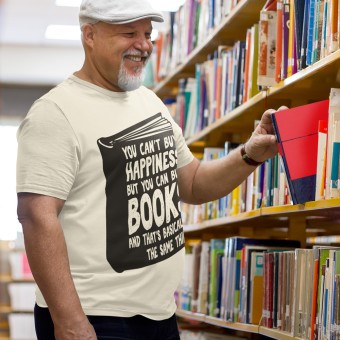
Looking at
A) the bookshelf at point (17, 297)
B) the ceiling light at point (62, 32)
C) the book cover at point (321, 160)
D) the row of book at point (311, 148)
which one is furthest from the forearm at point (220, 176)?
the bookshelf at point (17, 297)

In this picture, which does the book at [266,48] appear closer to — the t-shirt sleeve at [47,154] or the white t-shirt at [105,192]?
the white t-shirt at [105,192]

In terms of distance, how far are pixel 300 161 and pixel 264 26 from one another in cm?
67

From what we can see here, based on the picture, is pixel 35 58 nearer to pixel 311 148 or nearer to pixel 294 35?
pixel 294 35

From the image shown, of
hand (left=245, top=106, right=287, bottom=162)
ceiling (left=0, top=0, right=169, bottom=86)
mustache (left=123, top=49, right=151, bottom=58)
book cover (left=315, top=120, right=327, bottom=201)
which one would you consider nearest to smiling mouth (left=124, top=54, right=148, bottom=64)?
mustache (left=123, top=49, right=151, bottom=58)

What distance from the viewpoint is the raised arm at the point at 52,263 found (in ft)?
6.21

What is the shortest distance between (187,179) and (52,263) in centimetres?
61

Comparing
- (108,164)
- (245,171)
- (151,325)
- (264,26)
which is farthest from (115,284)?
(264,26)

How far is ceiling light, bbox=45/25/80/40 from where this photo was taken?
8.46 metres

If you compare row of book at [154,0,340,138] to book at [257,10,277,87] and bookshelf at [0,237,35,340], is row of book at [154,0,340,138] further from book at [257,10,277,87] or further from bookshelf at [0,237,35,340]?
bookshelf at [0,237,35,340]

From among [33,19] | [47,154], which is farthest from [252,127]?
[33,19]

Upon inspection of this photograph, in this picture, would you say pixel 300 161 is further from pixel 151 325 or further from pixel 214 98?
pixel 214 98

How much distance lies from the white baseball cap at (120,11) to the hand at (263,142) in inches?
16.4

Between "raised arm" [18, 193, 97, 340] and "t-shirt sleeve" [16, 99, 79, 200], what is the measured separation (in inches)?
1.3

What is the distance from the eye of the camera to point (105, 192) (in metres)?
2.04
